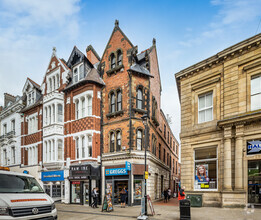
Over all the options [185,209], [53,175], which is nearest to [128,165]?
[185,209]

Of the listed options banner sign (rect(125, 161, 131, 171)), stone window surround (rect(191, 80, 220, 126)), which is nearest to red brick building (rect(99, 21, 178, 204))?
banner sign (rect(125, 161, 131, 171))

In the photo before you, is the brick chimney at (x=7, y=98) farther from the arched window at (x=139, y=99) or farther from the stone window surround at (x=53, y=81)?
the arched window at (x=139, y=99)

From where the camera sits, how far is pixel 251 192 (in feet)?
49.5

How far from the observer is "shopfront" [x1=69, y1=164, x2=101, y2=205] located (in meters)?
23.6

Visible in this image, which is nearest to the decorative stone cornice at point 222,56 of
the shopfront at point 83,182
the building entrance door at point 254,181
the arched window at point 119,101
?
the arched window at point 119,101

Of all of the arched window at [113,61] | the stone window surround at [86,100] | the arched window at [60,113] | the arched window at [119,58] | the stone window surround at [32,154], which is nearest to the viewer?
the arched window at [119,58]

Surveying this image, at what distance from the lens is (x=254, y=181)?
50.0 ft

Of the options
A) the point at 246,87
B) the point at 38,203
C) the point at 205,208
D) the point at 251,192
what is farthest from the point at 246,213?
the point at 38,203

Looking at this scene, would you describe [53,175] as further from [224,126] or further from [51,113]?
[224,126]

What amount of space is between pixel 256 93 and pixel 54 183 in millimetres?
21825

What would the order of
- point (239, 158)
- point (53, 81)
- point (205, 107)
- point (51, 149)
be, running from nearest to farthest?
1. point (239, 158)
2. point (205, 107)
3. point (51, 149)
4. point (53, 81)

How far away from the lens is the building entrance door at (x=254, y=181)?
593 inches

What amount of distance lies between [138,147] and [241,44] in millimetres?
11849

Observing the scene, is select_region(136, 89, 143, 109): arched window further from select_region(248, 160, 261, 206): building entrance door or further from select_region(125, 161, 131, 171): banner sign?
select_region(248, 160, 261, 206): building entrance door
